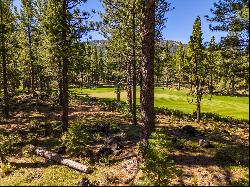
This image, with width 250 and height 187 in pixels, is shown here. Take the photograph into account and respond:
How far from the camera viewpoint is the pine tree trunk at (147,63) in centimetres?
1630


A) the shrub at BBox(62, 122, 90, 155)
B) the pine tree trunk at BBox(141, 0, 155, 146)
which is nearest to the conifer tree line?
the pine tree trunk at BBox(141, 0, 155, 146)

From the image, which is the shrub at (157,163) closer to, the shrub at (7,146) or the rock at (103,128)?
the shrub at (7,146)

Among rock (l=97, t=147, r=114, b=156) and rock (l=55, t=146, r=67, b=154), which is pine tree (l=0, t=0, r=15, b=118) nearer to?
rock (l=55, t=146, r=67, b=154)

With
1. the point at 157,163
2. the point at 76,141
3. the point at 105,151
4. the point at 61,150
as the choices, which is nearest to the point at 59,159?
the point at 76,141

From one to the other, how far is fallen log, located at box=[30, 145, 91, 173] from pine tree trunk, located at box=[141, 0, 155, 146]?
10.9ft

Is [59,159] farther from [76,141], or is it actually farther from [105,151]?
[105,151]

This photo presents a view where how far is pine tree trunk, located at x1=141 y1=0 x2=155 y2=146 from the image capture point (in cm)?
1630

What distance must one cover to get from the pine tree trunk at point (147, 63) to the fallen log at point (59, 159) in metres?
3.31

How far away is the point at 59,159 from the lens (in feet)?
62.1

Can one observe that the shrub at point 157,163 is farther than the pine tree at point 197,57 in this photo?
No

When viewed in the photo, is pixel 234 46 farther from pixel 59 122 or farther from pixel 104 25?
pixel 59 122

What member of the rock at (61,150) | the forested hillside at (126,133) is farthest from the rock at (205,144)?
the rock at (61,150)

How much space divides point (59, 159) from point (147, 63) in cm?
731

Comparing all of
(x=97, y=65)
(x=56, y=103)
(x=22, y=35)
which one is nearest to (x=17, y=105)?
(x=56, y=103)
